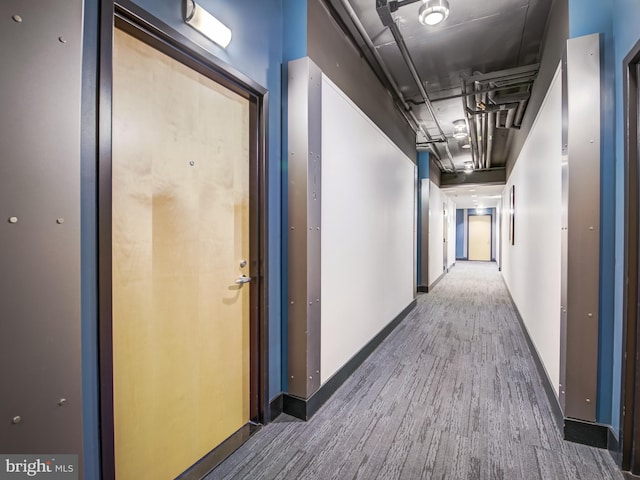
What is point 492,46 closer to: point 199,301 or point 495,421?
point 495,421

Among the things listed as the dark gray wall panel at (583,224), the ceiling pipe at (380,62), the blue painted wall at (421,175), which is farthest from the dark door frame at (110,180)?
the blue painted wall at (421,175)

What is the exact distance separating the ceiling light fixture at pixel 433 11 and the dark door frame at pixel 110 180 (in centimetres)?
127

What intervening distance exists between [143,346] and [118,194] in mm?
640

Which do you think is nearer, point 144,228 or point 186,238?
point 144,228

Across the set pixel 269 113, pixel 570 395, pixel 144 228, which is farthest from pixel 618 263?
pixel 144 228

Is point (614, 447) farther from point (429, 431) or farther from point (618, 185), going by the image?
point (618, 185)

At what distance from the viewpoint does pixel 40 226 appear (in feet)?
2.94

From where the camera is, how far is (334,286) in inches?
94.1

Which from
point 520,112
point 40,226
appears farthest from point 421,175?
point 40,226

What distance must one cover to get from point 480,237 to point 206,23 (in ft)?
48.6

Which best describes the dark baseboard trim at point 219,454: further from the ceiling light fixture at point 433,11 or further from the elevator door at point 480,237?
the elevator door at point 480,237

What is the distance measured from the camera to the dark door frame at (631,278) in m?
1.52

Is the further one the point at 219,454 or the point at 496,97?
the point at 496,97

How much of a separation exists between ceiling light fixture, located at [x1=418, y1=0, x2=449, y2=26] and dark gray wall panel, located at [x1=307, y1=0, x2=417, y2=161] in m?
0.65
